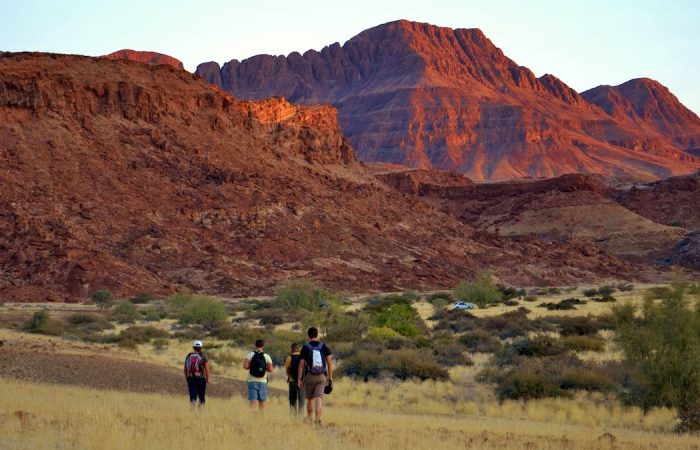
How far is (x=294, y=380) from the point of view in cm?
1842

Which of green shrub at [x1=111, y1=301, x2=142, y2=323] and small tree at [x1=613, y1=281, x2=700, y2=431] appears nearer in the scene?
small tree at [x1=613, y1=281, x2=700, y2=431]

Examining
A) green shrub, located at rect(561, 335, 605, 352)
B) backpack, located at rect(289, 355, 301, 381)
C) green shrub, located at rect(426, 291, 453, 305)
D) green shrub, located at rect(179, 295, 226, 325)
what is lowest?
green shrub, located at rect(561, 335, 605, 352)

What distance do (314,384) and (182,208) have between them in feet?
221

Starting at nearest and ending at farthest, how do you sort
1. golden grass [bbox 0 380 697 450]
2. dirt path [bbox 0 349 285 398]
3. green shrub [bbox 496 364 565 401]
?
1. golden grass [bbox 0 380 697 450]
2. dirt path [bbox 0 349 285 398]
3. green shrub [bbox 496 364 565 401]

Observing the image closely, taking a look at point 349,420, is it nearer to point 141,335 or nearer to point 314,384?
point 314,384

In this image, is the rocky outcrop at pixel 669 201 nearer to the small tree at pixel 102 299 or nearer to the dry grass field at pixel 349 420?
the small tree at pixel 102 299

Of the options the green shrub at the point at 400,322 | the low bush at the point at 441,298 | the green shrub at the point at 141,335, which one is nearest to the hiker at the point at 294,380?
the green shrub at the point at 141,335

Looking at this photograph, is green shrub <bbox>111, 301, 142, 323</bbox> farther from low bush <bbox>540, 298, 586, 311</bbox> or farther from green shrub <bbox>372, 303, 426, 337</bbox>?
low bush <bbox>540, 298, 586, 311</bbox>

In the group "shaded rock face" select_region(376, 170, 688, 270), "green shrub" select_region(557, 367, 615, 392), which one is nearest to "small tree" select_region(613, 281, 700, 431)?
"green shrub" select_region(557, 367, 615, 392)

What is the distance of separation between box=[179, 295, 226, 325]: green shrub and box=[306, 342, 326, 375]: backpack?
3225 cm

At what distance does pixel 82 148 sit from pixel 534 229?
6343 centimetres

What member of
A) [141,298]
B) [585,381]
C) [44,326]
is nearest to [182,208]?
[141,298]

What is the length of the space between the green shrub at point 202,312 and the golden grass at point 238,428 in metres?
28.1

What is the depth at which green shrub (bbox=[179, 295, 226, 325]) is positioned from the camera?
49.9 m
